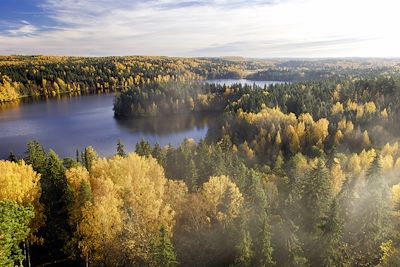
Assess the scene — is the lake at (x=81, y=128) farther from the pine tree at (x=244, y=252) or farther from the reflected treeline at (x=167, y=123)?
the pine tree at (x=244, y=252)

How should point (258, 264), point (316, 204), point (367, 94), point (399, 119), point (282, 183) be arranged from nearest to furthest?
1. point (258, 264)
2. point (316, 204)
3. point (282, 183)
4. point (399, 119)
5. point (367, 94)

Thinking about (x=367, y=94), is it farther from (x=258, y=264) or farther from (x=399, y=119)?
(x=258, y=264)

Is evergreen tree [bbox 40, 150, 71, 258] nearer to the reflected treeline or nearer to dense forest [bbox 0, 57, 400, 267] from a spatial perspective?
dense forest [bbox 0, 57, 400, 267]

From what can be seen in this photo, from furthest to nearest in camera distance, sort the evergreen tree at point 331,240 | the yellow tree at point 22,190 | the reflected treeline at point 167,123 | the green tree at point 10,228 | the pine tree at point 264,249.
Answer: the reflected treeline at point 167,123 < the yellow tree at point 22,190 < the evergreen tree at point 331,240 < the pine tree at point 264,249 < the green tree at point 10,228

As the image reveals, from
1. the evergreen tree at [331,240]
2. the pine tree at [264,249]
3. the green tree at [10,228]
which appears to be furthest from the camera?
the evergreen tree at [331,240]

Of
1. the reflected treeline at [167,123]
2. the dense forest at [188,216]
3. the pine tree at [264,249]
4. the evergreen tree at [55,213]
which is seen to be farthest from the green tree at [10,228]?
the reflected treeline at [167,123]

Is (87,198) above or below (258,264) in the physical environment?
above

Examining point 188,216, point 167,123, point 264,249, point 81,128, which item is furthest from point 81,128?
point 264,249

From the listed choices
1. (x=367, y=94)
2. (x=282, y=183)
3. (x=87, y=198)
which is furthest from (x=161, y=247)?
(x=367, y=94)
